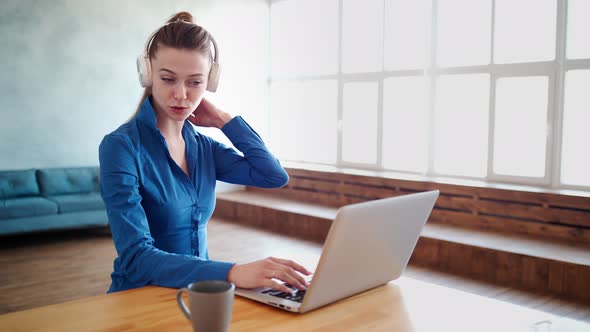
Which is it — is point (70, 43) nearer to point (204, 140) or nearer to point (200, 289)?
point (204, 140)

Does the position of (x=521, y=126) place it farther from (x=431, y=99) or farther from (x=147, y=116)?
(x=147, y=116)

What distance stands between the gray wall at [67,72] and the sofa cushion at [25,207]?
737 mm

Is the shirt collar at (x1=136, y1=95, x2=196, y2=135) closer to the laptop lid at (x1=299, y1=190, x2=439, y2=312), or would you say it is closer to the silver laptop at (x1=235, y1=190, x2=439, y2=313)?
the silver laptop at (x1=235, y1=190, x2=439, y2=313)

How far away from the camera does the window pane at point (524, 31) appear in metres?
5.29

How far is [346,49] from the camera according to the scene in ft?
23.8

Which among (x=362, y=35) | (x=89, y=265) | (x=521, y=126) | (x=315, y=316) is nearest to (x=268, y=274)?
(x=315, y=316)

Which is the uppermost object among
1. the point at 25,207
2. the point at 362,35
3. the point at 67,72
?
the point at 362,35

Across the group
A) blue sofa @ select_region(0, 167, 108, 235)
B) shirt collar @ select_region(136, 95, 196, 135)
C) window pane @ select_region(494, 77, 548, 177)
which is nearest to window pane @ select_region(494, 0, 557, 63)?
window pane @ select_region(494, 77, 548, 177)

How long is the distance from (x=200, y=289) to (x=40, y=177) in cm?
566

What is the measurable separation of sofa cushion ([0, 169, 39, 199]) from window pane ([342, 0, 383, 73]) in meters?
3.96

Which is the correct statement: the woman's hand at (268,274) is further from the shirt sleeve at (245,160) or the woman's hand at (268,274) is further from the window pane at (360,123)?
the window pane at (360,123)

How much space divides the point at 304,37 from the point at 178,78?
6.47 m

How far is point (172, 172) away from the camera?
1.65m

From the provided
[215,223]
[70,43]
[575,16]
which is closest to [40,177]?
[70,43]
